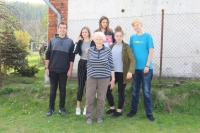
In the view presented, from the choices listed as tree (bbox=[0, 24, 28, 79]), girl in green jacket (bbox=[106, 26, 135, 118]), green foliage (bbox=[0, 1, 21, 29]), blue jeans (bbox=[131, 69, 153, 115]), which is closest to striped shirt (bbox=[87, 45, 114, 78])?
girl in green jacket (bbox=[106, 26, 135, 118])

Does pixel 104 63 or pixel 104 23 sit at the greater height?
pixel 104 23

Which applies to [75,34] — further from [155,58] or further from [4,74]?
[4,74]

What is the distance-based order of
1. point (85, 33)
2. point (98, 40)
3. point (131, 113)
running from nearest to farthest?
point (98, 40) < point (85, 33) < point (131, 113)

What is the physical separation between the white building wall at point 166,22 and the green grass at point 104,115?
1.29 meters

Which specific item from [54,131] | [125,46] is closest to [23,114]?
[54,131]

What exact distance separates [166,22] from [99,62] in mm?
3171

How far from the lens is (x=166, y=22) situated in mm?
6613

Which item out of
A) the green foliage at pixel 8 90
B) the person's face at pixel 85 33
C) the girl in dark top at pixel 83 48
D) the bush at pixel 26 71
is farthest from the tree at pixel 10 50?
the person's face at pixel 85 33

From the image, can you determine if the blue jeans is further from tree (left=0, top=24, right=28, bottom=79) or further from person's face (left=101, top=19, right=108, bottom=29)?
tree (left=0, top=24, right=28, bottom=79)

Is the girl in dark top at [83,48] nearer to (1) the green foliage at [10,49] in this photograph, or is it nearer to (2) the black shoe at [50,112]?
(2) the black shoe at [50,112]

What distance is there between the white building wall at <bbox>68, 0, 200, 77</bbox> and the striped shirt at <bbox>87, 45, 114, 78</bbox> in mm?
2671

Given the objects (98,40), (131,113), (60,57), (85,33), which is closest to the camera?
(98,40)

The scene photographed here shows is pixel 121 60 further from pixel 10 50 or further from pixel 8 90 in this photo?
pixel 10 50

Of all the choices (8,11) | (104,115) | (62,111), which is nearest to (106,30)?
(104,115)
